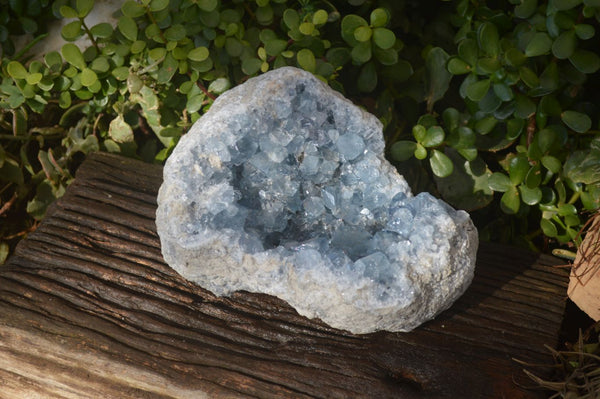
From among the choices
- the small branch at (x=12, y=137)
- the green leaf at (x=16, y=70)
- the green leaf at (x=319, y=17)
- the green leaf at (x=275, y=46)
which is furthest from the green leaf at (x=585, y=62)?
the small branch at (x=12, y=137)

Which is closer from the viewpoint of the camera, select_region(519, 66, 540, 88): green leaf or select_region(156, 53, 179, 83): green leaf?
select_region(519, 66, 540, 88): green leaf

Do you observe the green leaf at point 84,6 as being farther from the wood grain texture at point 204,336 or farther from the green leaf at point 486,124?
the green leaf at point 486,124

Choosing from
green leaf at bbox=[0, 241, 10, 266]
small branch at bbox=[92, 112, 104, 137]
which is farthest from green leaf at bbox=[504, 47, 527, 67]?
green leaf at bbox=[0, 241, 10, 266]

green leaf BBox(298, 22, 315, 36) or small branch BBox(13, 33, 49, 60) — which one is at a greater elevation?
green leaf BBox(298, 22, 315, 36)

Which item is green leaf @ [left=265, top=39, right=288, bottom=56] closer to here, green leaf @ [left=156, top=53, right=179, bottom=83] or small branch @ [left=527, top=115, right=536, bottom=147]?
green leaf @ [left=156, top=53, right=179, bottom=83]

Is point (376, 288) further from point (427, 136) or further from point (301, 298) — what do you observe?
point (427, 136)

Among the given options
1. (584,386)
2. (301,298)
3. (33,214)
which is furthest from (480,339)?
(33,214)
